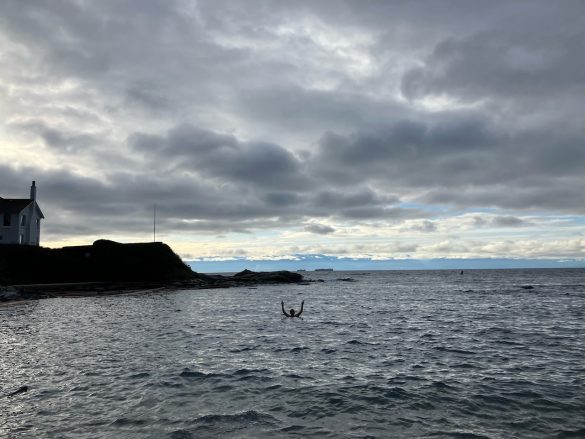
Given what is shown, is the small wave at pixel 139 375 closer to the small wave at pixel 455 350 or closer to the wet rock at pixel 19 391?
the wet rock at pixel 19 391

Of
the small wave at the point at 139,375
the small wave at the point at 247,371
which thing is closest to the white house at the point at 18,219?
the small wave at the point at 139,375

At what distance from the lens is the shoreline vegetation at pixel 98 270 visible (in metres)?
72.6

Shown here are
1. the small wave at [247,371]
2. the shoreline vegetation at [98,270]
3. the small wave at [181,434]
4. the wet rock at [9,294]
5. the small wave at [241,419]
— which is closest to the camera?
the small wave at [181,434]

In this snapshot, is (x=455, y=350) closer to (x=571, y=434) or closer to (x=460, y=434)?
(x=571, y=434)

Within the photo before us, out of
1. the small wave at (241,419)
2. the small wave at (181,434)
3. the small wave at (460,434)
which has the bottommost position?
the small wave at (460,434)

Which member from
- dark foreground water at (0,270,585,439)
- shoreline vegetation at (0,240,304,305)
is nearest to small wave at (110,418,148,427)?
dark foreground water at (0,270,585,439)

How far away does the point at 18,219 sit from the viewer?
80812 mm

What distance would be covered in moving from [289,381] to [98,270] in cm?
8146

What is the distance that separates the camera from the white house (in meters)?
80.1

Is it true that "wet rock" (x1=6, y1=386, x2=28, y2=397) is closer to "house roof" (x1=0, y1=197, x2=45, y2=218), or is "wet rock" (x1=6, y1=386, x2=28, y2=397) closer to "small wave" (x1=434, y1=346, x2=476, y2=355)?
"small wave" (x1=434, y1=346, x2=476, y2=355)

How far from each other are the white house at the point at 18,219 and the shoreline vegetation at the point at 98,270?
413cm

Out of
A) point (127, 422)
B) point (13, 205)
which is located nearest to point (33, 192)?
point (13, 205)

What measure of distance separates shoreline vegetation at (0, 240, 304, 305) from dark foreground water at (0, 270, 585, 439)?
4142 centimetres

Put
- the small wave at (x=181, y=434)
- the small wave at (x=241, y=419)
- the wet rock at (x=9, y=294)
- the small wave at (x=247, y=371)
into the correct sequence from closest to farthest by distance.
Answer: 1. the small wave at (x=181, y=434)
2. the small wave at (x=241, y=419)
3. the small wave at (x=247, y=371)
4. the wet rock at (x=9, y=294)
